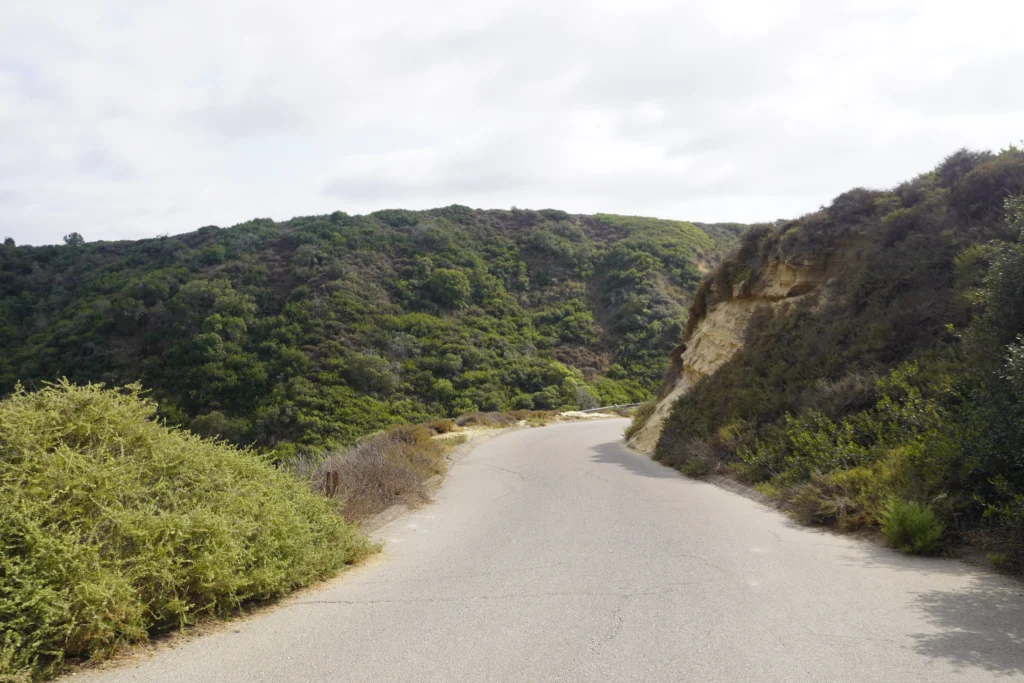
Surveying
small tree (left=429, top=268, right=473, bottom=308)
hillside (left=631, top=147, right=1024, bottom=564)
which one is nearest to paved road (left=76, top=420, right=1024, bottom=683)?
hillside (left=631, top=147, right=1024, bottom=564)

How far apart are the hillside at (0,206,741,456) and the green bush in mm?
19568

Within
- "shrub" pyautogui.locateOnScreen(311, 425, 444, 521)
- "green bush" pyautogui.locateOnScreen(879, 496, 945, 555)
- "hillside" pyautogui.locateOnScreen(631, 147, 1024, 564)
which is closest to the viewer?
"green bush" pyautogui.locateOnScreen(879, 496, 945, 555)

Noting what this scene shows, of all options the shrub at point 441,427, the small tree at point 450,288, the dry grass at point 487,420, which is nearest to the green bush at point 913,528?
the shrub at point 441,427

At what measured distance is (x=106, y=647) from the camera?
177 inches

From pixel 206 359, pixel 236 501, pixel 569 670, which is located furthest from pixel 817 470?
pixel 206 359

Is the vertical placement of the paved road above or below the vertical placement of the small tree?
below

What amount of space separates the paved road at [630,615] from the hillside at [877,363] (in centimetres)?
108

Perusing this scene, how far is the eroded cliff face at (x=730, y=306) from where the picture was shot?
1791 centimetres

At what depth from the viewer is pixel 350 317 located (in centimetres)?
3981

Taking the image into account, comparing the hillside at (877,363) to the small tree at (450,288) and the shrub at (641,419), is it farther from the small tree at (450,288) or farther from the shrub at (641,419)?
the small tree at (450,288)

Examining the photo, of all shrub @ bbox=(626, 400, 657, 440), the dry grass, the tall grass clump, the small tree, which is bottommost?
the dry grass

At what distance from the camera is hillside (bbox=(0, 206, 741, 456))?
31062 mm

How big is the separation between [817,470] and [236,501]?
7.97 meters

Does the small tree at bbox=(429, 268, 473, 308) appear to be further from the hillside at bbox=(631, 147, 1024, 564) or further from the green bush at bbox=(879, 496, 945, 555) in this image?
the green bush at bbox=(879, 496, 945, 555)
